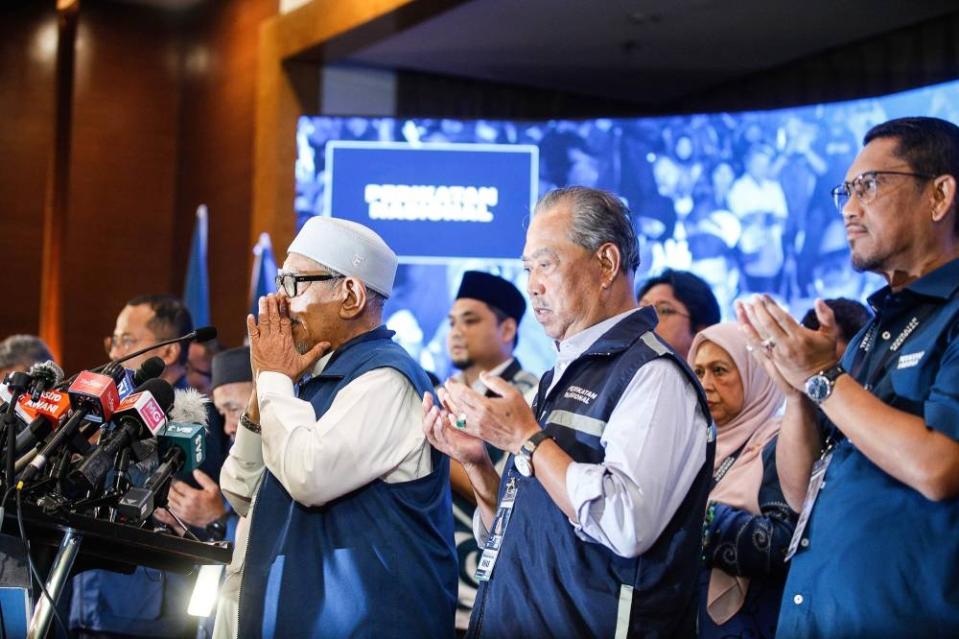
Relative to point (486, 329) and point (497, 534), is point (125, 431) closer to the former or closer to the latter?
point (497, 534)

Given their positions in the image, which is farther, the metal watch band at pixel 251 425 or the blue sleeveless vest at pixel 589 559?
the metal watch band at pixel 251 425

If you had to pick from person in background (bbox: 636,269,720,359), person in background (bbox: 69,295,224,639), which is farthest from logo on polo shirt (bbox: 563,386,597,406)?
person in background (bbox: 636,269,720,359)

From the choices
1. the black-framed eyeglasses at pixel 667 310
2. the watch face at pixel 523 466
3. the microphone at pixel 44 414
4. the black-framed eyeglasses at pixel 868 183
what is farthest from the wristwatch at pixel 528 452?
the black-framed eyeglasses at pixel 667 310

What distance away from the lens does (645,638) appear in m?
2.29

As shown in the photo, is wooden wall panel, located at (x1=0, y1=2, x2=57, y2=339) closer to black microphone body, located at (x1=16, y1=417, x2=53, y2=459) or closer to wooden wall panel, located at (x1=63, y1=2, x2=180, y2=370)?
wooden wall panel, located at (x1=63, y1=2, x2=180, y2=370)

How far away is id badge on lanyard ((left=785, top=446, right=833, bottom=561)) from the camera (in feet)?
7.80

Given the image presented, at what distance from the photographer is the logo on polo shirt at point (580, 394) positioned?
2.44m

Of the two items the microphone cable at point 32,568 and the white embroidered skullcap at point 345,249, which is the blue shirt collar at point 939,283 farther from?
the microphone cable at point 32,568

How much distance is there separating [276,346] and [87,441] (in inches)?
23.5

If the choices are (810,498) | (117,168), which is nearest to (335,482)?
(810,498)

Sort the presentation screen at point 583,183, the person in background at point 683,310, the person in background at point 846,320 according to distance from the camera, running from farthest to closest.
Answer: the presentation screen at point 583,183 < the person in background at point 683,310 < the person in background at point 846,320

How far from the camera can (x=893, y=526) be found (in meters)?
2.18

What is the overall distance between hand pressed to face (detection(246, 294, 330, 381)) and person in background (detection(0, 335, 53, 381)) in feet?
9.03

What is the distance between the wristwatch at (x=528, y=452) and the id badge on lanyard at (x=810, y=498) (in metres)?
0.54
